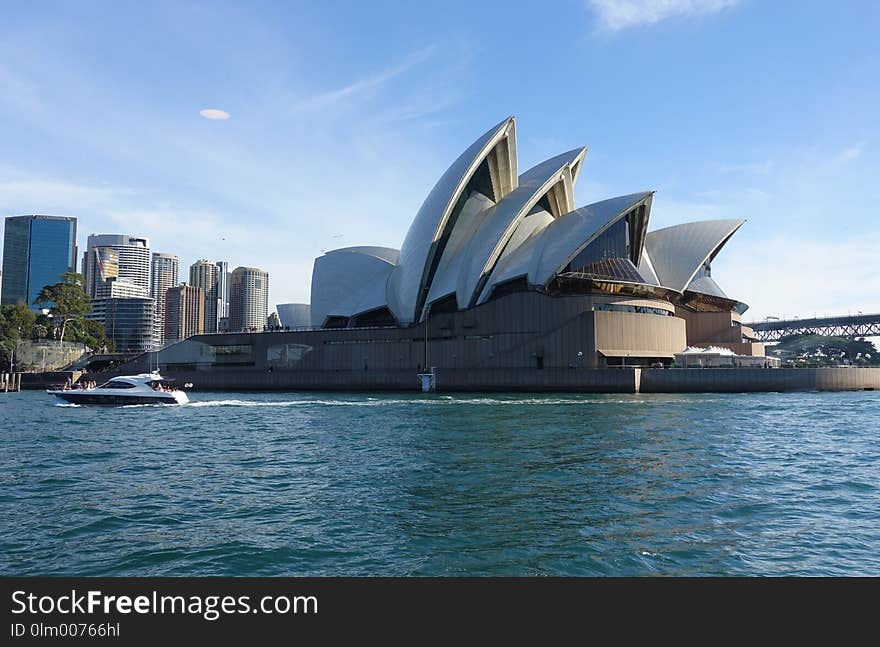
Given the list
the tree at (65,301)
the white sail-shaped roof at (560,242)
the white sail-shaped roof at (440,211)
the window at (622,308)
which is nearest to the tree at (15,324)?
the tree at (65,301)

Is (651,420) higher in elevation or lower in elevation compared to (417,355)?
lower

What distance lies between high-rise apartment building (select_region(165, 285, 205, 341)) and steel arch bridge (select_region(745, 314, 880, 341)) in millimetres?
156851

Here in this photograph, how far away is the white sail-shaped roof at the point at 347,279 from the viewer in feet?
219

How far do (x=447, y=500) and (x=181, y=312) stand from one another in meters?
191

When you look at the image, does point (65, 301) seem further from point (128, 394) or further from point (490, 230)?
point (490, 230)

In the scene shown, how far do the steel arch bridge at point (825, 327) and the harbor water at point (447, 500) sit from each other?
13962 centimetres

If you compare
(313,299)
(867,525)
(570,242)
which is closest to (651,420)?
(867,525)
